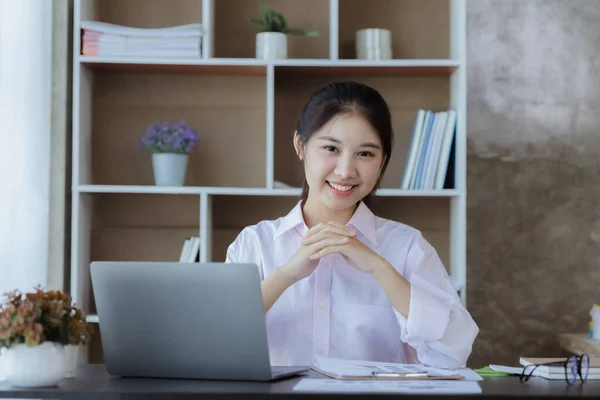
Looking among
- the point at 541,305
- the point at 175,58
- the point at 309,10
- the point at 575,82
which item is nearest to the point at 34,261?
the point at 175,58

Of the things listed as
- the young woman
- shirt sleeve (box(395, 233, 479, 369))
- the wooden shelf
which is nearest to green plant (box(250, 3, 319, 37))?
the wooden shelf

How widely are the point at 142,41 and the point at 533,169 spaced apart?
5.15 ft

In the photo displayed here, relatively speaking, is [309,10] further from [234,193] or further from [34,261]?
[34,261]

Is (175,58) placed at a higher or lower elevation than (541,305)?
higher

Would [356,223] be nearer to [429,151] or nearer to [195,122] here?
[429,151]

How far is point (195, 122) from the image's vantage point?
→ 134 inches

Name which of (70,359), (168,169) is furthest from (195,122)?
(70,359)

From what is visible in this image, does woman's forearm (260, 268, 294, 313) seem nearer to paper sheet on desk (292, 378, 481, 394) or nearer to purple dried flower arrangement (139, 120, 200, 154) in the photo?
paper sheet on desk (292, 378, 481, 394)

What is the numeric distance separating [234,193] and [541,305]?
1.27m

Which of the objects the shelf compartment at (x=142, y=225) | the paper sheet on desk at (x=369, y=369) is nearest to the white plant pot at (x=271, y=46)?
the shelf compartment at (x=142, y=225)

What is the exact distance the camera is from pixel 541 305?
131 inches

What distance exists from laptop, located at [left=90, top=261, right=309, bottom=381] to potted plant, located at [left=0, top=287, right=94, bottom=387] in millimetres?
72

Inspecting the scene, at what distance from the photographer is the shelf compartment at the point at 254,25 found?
3408mm

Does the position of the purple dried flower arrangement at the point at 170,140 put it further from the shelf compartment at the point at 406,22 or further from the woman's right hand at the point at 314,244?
the woman's right hand at the point at 314,244
